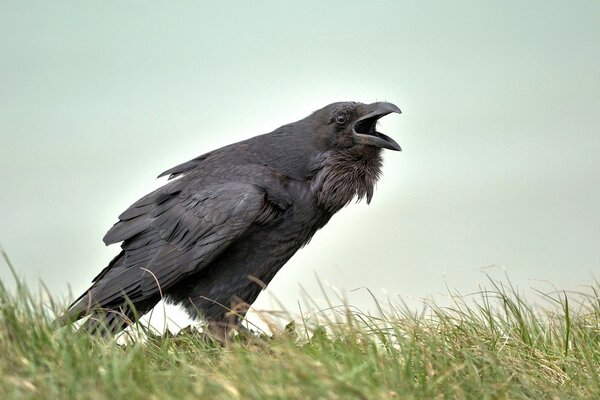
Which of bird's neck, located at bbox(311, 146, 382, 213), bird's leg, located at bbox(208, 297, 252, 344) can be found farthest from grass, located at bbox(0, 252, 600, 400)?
bird's neck, located at bbox(311, 146, 382, 213)

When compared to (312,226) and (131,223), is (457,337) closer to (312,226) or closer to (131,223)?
(312,226)

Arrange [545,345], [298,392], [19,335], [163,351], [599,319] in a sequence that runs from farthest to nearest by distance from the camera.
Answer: [599,319] < [545,345] < [163,351] < [19,335] < [298,392]

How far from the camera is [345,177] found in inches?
262

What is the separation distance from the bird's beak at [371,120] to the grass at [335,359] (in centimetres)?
130

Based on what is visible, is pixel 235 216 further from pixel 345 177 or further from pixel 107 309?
pixel 107 309

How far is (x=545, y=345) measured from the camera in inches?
238

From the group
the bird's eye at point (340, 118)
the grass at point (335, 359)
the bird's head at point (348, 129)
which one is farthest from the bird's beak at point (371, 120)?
the grass at point (335, 359)

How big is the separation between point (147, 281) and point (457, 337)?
2.27 m

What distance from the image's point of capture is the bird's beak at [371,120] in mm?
6605

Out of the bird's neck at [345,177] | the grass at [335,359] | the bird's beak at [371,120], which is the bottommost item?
the grass at [335,359]

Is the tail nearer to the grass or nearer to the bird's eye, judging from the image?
the grass

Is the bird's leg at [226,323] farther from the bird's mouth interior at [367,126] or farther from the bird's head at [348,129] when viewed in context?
the bird's mouth interior at [367,126]

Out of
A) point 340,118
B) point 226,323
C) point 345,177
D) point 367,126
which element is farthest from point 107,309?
point 367,126

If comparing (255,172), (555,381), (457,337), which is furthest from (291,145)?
(555,381)
